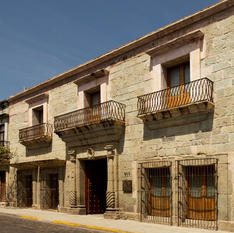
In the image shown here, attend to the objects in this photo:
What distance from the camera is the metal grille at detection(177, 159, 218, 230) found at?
1043cm

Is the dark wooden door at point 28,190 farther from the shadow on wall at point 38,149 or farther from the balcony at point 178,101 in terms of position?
the balcony at point 178,101

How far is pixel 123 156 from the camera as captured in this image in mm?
13125

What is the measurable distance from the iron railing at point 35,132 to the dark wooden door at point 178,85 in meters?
7.35

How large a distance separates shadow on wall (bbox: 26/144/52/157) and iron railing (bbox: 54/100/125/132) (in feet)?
4.97

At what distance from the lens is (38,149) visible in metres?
17.9

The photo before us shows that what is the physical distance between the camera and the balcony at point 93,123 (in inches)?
519

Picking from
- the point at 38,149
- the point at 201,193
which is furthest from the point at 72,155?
the point at 201,193

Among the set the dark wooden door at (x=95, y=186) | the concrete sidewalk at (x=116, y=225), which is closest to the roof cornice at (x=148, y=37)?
the dark wooden door at (x=95, y=186)

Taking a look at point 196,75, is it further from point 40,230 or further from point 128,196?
point 40,230

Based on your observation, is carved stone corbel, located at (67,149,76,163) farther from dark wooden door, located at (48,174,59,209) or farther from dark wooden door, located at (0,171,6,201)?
dark wooden door, located at (0,171,6,201)

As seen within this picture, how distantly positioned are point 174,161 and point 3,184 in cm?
1324

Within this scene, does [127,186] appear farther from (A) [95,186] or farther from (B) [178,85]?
(B) [178,85]

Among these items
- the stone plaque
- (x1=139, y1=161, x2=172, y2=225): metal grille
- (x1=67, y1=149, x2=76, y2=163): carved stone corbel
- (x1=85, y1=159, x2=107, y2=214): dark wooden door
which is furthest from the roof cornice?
the stone plaque

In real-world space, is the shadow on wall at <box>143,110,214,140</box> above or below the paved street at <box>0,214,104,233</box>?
above
